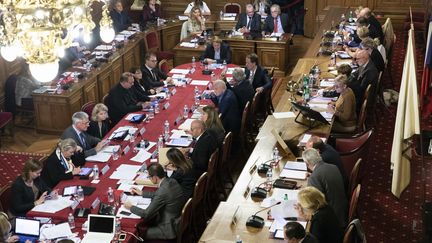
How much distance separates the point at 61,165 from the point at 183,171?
5.14 feet

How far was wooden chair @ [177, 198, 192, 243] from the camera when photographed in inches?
272

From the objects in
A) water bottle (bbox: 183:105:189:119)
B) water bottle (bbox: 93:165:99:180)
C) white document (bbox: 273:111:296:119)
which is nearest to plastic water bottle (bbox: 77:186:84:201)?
water bottle (bbox: 93:165:99:180)

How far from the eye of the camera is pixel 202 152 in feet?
27.1

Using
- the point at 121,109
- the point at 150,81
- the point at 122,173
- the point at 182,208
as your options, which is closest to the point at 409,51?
the point at 182,208

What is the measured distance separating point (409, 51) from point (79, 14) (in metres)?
3.34

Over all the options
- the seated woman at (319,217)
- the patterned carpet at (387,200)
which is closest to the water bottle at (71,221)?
the seated woman at (319,217)

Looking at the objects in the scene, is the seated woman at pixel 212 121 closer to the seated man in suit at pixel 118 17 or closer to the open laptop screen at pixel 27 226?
the open laptop screen at pixel 27 226

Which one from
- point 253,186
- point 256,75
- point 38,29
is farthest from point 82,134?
point 38,29

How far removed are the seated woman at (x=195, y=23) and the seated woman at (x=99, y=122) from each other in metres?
5.66

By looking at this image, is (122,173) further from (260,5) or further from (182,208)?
(260,5)

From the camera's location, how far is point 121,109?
10.3 metres

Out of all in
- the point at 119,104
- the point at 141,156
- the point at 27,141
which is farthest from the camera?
the point at 27,141

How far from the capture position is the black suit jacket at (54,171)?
786cm

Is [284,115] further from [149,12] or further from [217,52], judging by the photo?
[149,12]
